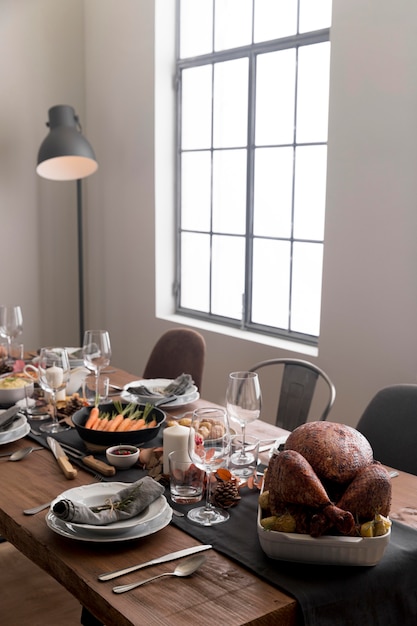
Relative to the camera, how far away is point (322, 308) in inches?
135

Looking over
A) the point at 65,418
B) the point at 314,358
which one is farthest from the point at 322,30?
the point at 65,418

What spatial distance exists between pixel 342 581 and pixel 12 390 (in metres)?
1.39

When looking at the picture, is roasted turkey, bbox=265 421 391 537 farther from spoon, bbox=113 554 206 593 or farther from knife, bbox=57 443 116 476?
knife, bbox=57 443 116 476

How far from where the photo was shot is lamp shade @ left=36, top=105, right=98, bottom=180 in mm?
4043

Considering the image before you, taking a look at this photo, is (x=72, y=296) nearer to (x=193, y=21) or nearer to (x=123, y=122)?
(x=123, y=122)

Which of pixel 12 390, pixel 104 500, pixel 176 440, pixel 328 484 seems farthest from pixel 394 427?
pixel 12 390

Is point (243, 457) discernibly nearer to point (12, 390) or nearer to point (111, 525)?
point (111, 525)

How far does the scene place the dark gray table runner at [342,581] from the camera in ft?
4.24

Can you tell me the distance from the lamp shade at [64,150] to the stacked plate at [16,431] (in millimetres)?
2166

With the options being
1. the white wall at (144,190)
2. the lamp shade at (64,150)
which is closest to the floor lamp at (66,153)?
the lamp shade at (64,150)

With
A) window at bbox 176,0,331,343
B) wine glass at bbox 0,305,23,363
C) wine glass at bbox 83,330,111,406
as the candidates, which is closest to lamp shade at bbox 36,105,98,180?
window at bbox 176,0,331,343

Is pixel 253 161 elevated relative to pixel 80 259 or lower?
elevated

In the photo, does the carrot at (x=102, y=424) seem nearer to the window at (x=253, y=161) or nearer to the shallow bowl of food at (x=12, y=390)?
the shallow bowl of food at (x=12, y=390)

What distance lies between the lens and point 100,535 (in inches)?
57.5
